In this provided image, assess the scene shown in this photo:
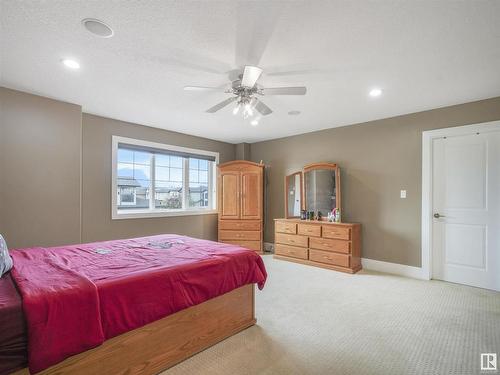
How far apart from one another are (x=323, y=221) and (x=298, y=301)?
74.0 inches

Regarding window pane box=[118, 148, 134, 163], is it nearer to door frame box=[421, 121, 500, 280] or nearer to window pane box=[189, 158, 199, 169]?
window pane box=[189, 158, 199, 169]

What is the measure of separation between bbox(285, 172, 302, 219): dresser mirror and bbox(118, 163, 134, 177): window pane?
9.63 feet

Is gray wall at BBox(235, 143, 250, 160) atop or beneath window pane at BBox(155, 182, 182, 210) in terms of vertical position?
atop

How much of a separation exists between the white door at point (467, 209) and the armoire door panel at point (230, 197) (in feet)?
11.1

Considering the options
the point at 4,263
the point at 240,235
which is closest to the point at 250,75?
the point at 4,263

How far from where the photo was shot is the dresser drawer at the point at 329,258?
4.14 m

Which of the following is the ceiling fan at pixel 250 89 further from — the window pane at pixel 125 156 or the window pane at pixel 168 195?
the window pane at pixel 168 195

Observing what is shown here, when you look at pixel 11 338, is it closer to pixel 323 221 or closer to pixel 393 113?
pixel 323 221

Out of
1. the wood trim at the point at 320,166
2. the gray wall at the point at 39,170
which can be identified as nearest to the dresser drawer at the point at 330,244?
the wood trim at the point at 320,166

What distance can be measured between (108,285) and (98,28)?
1819mm

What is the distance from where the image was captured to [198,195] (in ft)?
18.4

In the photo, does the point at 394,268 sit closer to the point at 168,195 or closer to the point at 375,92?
the point at 375,92

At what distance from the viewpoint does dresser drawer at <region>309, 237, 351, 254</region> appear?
4132mm

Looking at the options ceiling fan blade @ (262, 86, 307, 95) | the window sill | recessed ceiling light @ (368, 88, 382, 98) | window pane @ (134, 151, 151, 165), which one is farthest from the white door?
window pane @ (134, 151, 151, 165)
